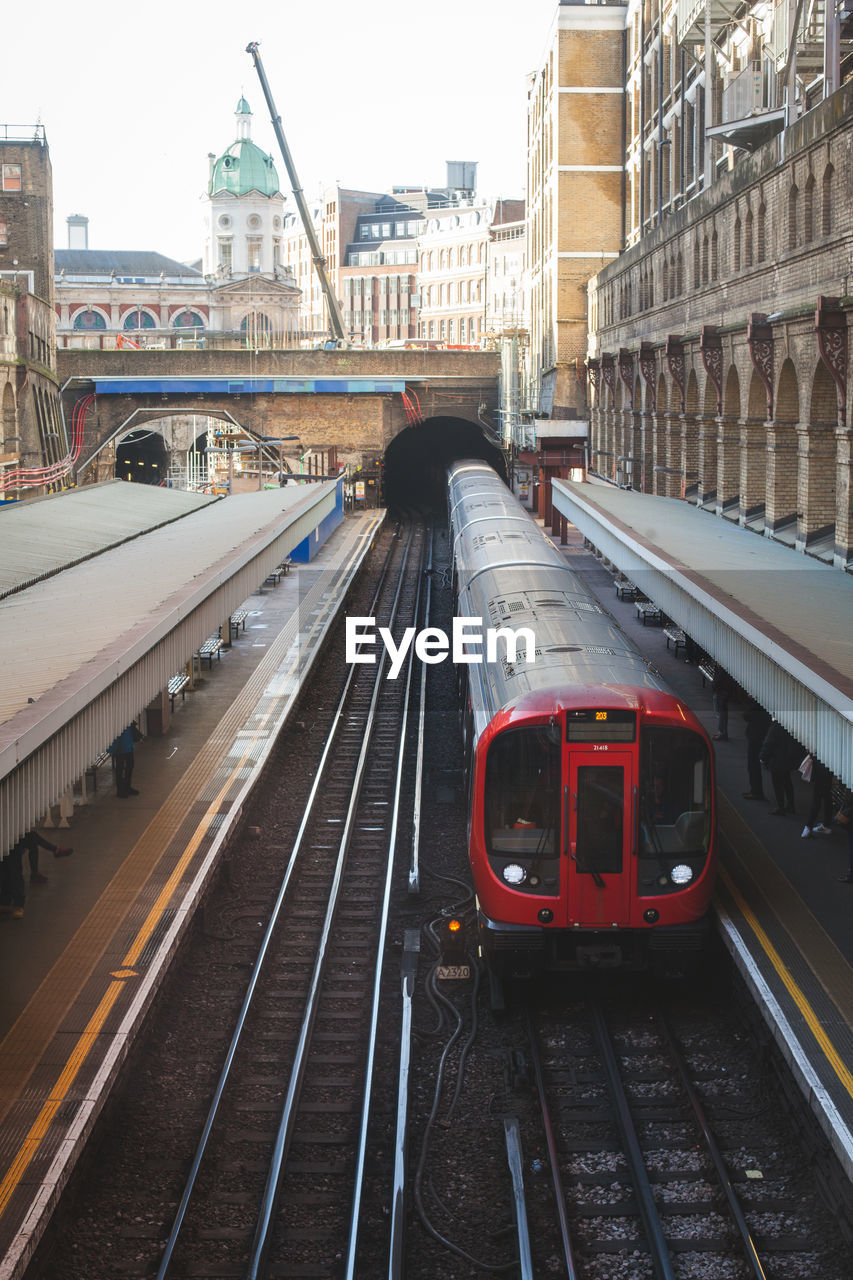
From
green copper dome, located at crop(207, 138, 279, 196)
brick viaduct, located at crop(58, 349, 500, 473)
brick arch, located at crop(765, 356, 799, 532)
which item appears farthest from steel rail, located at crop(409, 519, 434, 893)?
green copper dome, located at crop(207, 138, 279, 196)

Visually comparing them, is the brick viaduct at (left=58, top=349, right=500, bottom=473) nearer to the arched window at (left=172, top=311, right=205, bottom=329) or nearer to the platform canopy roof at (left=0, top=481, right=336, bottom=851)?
the platform canopy roof at (left=0, top=481, right=336, bottom=851)

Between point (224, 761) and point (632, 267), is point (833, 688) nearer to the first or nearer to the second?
point (224, 761)

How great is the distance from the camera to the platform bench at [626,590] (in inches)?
1183

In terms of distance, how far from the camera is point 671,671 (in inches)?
889

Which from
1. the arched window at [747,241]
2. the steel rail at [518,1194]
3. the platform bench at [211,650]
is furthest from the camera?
the platform bench at [211,650]

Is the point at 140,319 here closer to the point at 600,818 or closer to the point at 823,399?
the point at 823,399

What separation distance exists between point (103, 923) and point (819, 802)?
7.28 metres

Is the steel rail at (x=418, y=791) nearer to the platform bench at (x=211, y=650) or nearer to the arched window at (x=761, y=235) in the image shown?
the platform bench at (x=211, y=650)

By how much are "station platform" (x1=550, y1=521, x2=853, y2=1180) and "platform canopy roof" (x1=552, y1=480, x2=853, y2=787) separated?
5.78ft

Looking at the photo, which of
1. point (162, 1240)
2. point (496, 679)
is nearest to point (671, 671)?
point (496, 679)

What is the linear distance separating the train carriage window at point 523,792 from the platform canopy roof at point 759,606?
190 cm

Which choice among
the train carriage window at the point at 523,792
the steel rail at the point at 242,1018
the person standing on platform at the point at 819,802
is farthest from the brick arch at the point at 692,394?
the train carriage window at the point at 523,792

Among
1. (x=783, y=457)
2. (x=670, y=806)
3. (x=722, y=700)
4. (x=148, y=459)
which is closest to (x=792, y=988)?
(x=670, y=806)

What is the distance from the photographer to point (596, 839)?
1073 centimetres
